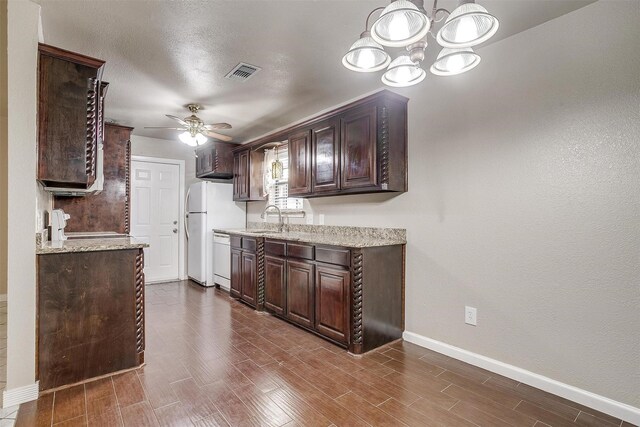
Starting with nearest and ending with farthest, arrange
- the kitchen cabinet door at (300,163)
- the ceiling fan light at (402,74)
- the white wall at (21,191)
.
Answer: the ceiling fan light at (402,74) → the white wall at (21,191) → the kitchen cabinet door at (300,163)

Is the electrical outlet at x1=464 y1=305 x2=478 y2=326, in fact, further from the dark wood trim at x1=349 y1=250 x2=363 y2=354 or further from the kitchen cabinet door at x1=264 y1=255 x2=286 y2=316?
the kitchen cabinet door at x1=264 y1=255 x2=286 y2=316

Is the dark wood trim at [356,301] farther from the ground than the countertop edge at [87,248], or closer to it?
closer to it

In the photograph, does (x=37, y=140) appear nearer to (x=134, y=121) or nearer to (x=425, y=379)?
(x=134, y=121)

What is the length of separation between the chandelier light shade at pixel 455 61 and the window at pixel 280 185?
2976 millimetres

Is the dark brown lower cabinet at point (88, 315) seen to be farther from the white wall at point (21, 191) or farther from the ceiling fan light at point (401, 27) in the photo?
the ceiling fan light at point (401, 27)

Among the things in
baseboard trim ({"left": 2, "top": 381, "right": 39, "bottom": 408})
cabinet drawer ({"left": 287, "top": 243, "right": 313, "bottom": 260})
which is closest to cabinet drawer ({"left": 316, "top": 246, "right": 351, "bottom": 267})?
cabinet drawer ({"left": 287, "top": 243, "right": 313, "bottom": 260})

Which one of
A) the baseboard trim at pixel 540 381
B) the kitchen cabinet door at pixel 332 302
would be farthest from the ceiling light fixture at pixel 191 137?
the baseboard trim at pixel 540 381

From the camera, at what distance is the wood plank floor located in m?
1.82

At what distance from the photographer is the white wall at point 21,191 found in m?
1.94

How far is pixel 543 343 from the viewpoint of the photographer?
2168 mm

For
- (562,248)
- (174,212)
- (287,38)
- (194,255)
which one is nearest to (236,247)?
(194,255)

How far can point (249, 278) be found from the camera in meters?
4.00

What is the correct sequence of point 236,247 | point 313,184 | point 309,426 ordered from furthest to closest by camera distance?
point 236,247
point 313,184
point 309,426

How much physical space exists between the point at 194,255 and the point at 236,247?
1.41 meters
